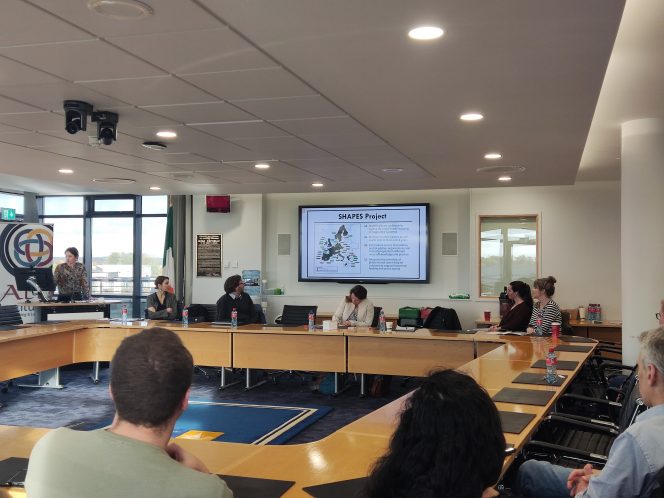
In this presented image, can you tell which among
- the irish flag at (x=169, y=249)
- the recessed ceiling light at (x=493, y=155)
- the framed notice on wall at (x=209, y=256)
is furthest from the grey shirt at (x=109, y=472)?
the irish flag at (x=169, y=249)

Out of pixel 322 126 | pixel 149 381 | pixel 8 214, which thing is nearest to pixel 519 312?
pixel 322 126

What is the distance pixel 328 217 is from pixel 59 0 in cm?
800

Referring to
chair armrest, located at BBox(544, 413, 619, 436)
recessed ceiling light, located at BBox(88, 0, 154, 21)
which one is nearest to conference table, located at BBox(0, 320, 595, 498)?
chair armrest, located at BBox(544, 413, 619, 436)

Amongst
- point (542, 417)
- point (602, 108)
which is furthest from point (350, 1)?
point (602, 108)

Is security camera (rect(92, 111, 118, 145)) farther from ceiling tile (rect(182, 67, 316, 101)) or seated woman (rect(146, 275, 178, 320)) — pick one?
seated woman (rect(146, 275, 178, 320))

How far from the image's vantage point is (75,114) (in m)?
4.48

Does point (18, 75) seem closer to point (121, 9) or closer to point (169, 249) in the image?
point (121, 9)

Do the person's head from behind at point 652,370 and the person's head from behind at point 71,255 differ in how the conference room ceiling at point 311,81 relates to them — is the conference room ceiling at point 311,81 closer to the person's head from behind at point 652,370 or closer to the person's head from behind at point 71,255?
the person's head from behind at point 652,370

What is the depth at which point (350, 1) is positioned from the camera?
2723mm

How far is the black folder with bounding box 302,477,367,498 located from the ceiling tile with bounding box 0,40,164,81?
233 centimetres

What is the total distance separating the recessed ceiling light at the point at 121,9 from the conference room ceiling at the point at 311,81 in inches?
1.6

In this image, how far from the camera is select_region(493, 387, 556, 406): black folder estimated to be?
355 cm

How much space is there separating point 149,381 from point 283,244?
944 centimetres

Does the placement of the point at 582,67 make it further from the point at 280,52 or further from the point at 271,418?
the point at 271,418
